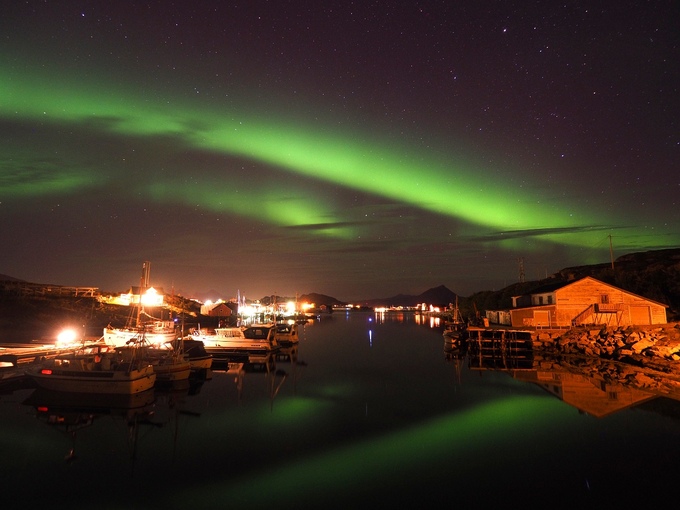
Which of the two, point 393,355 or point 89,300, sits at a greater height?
point 89,300

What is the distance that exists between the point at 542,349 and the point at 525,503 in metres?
44.4

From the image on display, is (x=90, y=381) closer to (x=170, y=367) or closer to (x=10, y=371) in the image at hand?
(x=170, y=367)

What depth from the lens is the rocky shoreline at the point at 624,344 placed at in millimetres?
42500

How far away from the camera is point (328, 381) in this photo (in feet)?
132

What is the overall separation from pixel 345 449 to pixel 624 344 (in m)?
39.5

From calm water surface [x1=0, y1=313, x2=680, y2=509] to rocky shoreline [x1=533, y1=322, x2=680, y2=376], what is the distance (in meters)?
12.7

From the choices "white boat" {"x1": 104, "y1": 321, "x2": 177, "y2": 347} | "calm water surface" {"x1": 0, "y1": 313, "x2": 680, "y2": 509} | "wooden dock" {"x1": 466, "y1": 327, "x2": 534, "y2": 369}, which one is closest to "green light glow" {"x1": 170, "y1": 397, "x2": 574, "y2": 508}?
"calm water surface" {"x1": 0, "y1": 313, "x2": 680, "y2": 509}

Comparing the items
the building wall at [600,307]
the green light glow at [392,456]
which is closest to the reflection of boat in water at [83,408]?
the green light glow at [392,456]

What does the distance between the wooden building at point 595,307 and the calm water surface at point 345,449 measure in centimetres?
2292

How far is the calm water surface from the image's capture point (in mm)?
15617

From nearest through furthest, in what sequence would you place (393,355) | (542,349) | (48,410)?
1. (48,410)
2. (542,349)
3. (393,355)

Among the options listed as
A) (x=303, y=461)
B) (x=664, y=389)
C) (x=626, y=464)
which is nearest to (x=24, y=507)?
(x=303, y=461)

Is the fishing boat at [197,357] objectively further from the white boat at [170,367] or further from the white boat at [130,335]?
the white boat at [130,335]

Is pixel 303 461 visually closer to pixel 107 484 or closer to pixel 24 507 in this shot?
pixel 107 484
